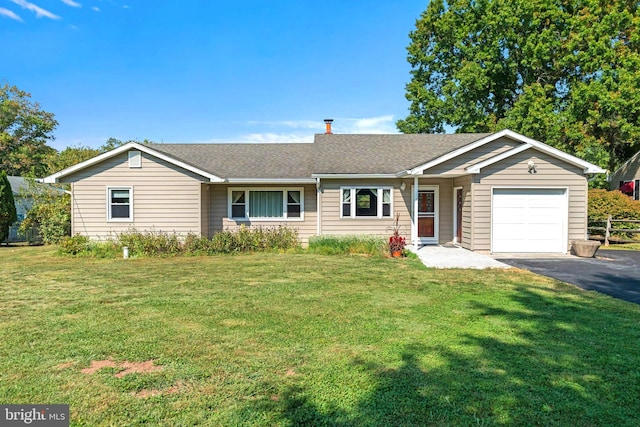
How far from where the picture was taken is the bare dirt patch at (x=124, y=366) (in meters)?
3.74

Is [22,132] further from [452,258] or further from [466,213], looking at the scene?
[452,258]

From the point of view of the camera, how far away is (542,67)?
24422 mm

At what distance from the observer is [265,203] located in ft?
50.3

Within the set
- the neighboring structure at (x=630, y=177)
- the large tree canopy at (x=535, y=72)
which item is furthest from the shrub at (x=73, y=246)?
the neighboring structure at (x=630, y=177)

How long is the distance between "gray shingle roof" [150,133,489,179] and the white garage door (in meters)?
3.12

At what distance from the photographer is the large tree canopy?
21.6 meters

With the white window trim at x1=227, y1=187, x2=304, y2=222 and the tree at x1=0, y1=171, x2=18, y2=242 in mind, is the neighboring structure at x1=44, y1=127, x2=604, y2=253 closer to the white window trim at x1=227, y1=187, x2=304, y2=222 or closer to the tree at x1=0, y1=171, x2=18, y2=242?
the white window trim at x1=227, y1=187, x2=304, y2=222

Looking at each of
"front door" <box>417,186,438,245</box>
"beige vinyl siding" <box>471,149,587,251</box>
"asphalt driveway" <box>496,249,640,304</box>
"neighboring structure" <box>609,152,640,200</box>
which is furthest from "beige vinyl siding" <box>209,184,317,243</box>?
"neighboring structure" <box>609,152,640,200</box>

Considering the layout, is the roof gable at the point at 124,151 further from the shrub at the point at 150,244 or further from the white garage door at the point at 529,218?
the white garage door at the point at 529,218

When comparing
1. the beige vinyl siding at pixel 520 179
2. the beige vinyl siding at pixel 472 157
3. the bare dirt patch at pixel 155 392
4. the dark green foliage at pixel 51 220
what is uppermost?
the beige vinyl siding at pixel 472 157

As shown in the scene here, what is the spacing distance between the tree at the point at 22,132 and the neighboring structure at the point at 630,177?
4547 cm

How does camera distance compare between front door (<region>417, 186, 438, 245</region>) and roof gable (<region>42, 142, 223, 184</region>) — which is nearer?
Answer: roof gable (<region>42, 142, 223, 184</region>)

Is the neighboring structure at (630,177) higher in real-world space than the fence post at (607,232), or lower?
higher

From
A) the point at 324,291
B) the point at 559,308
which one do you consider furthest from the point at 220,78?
the point at 559,308
